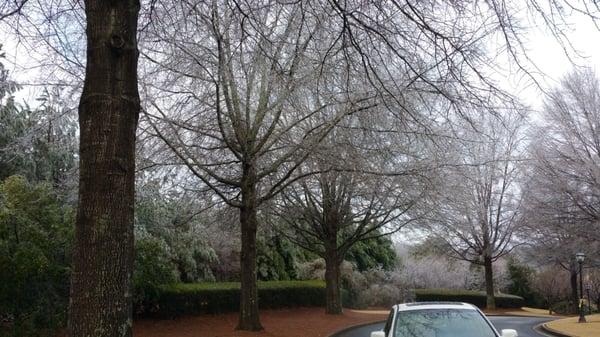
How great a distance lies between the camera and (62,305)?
48.6 ft

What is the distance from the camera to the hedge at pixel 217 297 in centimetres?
2109

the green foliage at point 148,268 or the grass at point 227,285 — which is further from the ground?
the green foliage at point 148,268

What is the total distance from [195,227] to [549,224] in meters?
14.6

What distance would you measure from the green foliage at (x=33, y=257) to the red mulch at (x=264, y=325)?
3.64 meters

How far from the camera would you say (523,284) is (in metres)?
49.5

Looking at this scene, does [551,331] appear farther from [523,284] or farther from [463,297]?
[523,284]

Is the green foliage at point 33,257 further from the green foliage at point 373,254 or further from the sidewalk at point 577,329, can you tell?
the green foliage at point 373,254

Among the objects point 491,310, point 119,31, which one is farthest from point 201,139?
point 491,310

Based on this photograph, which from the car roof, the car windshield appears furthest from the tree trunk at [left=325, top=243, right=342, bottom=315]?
the car windshield

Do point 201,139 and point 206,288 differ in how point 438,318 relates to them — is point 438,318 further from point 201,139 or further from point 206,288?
point 206,288

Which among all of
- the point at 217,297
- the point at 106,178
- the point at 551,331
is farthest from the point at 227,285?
the point at 106,178

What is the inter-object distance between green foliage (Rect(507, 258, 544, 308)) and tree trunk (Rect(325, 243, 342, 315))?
26165mm

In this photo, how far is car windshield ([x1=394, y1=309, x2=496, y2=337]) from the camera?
8.32 meters

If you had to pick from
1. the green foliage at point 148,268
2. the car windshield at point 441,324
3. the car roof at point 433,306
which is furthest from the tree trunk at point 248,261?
the car windshield at point 441,324
